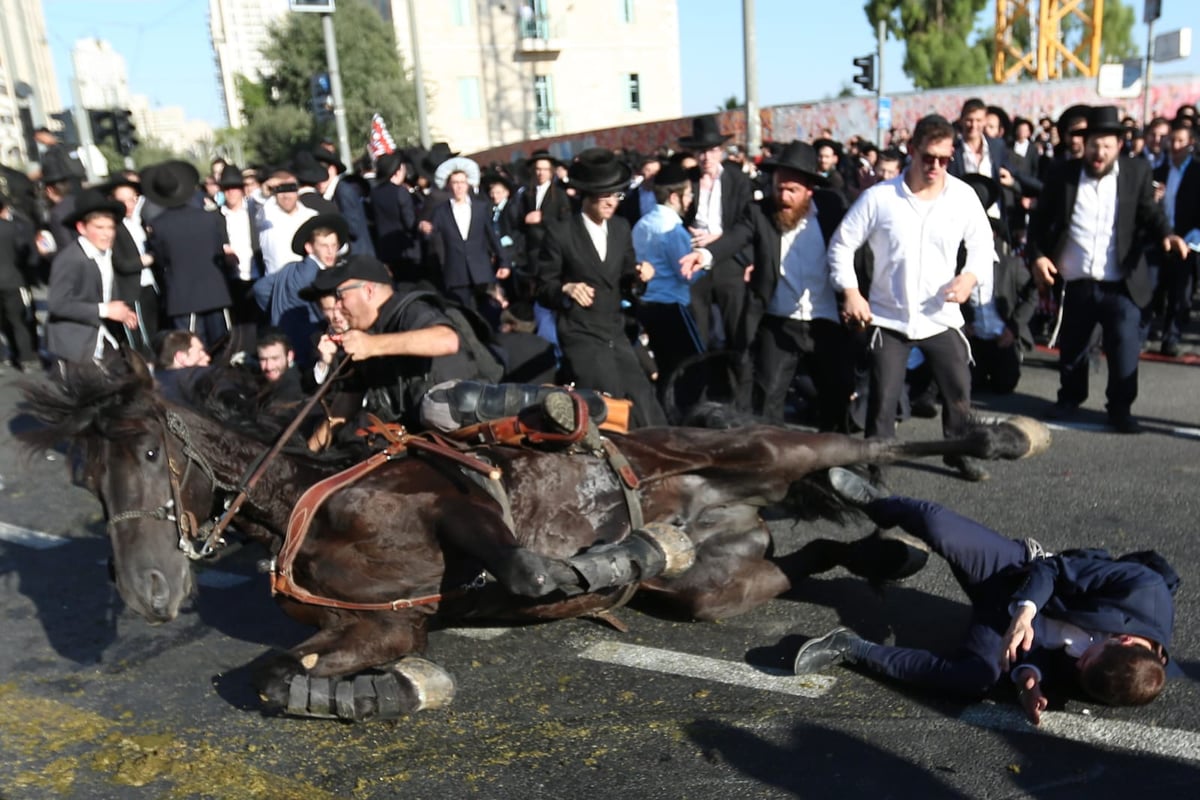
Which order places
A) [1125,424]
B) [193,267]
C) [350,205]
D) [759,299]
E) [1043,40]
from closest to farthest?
1. [759,299]
2. [1125,424]
3. [193,267]
4. [350,205]
5. [1043,40]

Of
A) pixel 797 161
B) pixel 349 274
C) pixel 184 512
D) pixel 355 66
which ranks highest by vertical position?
pixel 355 66

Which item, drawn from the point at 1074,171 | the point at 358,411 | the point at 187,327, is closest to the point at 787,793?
the point at 358,411

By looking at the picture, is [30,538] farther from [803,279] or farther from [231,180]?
[231,180]

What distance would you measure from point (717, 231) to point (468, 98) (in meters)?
46.0

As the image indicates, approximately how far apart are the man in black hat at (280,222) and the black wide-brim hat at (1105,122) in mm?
6039

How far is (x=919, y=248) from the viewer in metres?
5.65

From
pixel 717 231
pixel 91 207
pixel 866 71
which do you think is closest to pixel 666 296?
pixel 717 231

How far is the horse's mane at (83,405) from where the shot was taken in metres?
3.55

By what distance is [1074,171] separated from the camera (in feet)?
22.7

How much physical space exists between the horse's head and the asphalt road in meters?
0.28

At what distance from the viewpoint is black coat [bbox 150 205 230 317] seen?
9.07 metres

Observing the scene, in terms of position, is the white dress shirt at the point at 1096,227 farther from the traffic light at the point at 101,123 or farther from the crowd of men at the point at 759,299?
the traffic light at the point at 101,123

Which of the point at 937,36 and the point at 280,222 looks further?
the point at 937,36

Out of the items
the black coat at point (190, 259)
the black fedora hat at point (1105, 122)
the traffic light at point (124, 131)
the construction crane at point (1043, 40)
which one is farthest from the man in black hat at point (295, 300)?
the construction crane at point (1043, 40)
